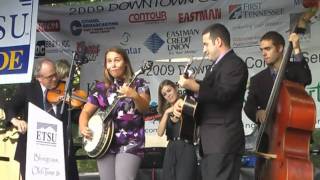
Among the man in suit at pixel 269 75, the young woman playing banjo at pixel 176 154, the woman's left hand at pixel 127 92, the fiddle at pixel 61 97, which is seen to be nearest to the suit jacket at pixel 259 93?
the man in suit at pixel 269 75

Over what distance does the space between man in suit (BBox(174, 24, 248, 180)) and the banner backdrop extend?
7.58 ft

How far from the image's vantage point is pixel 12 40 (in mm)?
6047

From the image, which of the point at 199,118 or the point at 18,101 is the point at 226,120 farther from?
the point at 18,101

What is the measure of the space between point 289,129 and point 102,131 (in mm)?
1517

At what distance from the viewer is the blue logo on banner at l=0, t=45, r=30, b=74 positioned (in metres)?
5.92

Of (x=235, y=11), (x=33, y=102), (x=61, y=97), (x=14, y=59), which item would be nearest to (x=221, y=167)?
(x=61, y=97)

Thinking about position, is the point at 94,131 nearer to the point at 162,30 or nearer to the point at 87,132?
the point at 87,132

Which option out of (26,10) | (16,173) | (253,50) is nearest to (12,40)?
(26,10)

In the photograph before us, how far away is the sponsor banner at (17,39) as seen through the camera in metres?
5.86

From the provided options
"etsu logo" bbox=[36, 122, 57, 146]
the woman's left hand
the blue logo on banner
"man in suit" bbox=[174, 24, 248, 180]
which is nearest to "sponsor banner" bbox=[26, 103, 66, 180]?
"etsu logo" bbox=[36, 122, 57, 146]

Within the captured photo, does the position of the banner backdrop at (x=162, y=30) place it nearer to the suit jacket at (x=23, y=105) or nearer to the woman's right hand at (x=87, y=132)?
the suit jacket at (x=23, y=105)

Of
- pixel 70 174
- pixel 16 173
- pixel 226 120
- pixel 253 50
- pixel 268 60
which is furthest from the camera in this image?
pixel 16 173

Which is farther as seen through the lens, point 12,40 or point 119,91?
point 12,40

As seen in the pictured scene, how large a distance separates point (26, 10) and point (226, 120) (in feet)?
7.93
